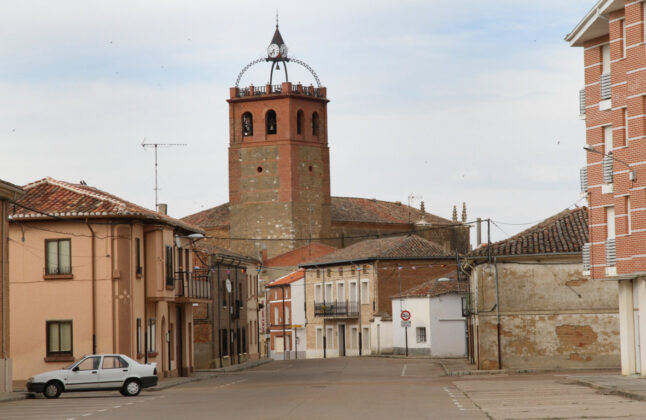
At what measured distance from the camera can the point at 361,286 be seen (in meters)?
85.1

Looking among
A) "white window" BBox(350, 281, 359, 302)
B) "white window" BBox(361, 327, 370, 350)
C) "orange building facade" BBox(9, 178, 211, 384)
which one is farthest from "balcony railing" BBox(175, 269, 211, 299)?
"white window" BBox(350, 281, 359, 302)

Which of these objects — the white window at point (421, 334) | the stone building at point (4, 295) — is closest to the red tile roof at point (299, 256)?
the white window at point (421, 334)

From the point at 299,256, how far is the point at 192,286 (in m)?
51.4

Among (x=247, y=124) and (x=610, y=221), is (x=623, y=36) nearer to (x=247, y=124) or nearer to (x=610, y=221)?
(x=610, y=221)

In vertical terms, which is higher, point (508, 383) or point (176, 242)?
point (176, 242)

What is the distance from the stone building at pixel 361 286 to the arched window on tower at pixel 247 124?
2059cm

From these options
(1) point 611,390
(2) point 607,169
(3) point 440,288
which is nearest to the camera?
(1) point 611,390

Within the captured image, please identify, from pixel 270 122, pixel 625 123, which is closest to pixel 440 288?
pixel 625 123

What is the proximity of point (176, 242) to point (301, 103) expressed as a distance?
190 feet

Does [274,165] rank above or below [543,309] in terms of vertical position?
above

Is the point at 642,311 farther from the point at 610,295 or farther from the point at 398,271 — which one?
the point at 398,271

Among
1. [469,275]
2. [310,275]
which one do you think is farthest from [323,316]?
[469,275]

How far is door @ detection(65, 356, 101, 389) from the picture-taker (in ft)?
112

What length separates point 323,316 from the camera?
89000 millimetres
